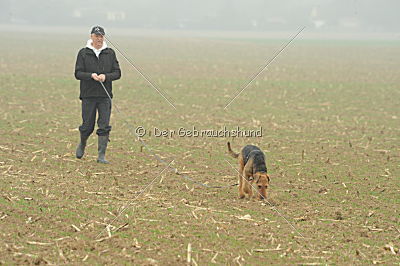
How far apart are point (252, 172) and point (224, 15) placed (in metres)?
134

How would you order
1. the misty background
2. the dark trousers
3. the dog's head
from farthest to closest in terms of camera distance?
the misty background → the dark trousers → the dog's head

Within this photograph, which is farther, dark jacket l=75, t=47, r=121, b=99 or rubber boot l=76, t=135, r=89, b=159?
rubber boot l=76, t=135, r=89, b=159

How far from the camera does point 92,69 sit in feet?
34.7

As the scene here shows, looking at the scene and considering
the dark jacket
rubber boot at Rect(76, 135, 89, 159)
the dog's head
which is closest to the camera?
the dog's head

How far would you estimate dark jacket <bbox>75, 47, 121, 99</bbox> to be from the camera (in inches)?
414

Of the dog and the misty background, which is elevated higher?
the misty background

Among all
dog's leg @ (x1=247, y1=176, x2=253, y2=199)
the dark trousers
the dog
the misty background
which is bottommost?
dog's leg @ (x1=247, y1=176, x2=253, y2=199)

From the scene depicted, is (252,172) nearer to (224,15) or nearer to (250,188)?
(250,188)

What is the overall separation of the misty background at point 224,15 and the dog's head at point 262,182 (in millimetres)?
107304

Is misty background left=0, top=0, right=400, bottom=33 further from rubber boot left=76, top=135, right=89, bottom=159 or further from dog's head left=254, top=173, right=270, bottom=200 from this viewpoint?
dog's head left=254, top=173, right=270, bottom=200

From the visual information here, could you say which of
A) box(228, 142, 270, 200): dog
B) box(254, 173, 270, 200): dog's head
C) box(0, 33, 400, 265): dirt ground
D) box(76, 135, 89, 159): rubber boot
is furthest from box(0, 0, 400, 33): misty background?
box(254, 173, 270, 200): dog's head

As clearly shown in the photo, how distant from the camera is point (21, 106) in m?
17.5

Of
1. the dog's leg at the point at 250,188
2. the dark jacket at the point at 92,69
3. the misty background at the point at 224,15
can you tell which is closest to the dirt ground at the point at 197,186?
the dog's leg at the point at 250,188

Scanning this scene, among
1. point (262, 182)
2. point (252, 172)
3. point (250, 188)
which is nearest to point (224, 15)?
point (250, 188)
